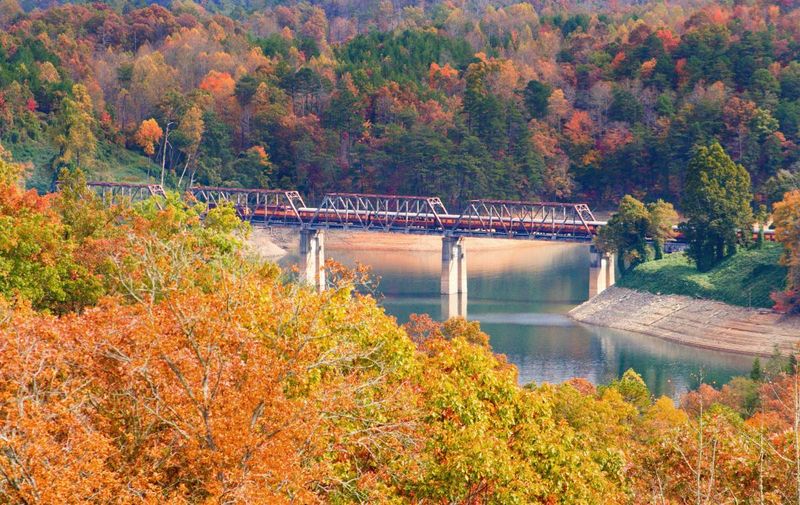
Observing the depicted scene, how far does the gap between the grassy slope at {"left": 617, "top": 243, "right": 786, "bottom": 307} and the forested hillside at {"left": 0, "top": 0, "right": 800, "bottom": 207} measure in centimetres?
1815

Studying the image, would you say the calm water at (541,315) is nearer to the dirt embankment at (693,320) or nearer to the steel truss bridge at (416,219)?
the dirt embankment at (693,320)

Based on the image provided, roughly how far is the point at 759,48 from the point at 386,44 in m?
43.7

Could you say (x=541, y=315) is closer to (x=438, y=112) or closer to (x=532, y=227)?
(x=532, y=227)

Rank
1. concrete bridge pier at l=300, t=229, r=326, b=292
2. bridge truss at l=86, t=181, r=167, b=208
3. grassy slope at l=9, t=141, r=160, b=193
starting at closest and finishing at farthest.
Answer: concrete bridge pier at l=300, t=229, r=326, b=292, bridge truss at l=86, t=181, r=167, b=208, grassy slope at l=9, t=141, r=160, b=193

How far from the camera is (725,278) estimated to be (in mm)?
71250

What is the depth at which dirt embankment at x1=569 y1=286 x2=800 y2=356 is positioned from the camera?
2488 inches

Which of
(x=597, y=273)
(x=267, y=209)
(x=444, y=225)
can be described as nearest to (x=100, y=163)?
(x=267, y=209)

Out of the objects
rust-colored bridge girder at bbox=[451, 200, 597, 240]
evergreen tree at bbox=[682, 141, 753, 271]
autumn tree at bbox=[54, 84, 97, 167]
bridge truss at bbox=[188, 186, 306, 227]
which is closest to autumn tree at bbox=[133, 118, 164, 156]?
autumn tree at bbox=[54, 84, 97, 167]

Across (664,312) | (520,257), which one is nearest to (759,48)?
(520,257)

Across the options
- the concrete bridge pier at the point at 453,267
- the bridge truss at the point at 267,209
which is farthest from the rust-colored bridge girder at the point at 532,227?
the bridge truss at the point at 267,209

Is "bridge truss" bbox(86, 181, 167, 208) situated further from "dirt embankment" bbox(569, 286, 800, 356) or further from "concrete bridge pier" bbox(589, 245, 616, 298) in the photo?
"dirt embankment" bbox(569, 286, 800, 356)

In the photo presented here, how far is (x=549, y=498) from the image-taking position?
19328mm

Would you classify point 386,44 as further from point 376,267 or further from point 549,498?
point 549,498

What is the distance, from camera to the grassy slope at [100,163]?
105m
